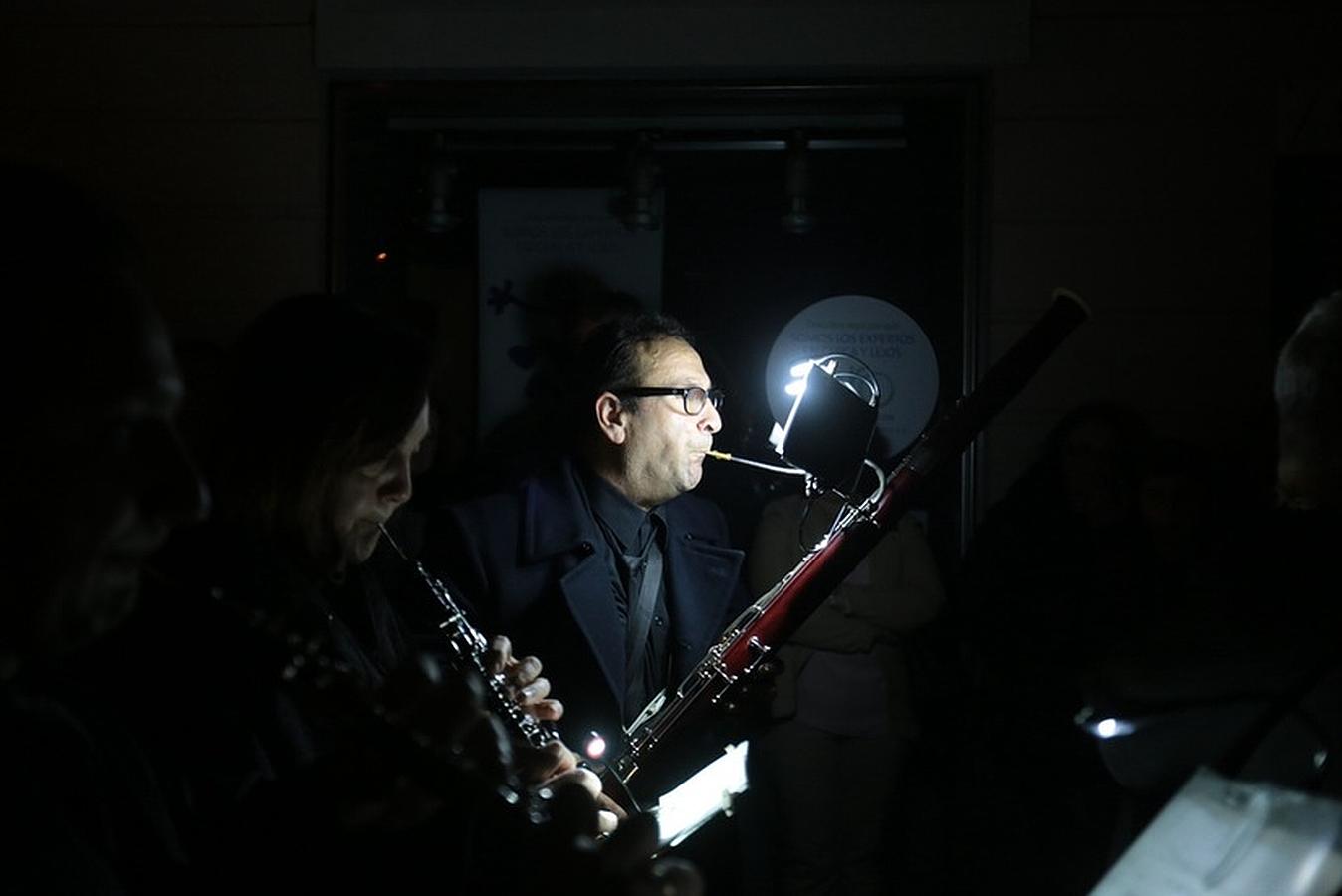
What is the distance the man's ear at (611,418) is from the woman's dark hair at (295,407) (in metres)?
1.45

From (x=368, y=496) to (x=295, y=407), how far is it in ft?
0.69

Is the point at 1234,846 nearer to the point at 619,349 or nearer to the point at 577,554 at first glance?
the point at 577,554

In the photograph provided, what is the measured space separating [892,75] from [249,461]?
3165mm

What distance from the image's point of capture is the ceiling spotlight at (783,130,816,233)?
453cm

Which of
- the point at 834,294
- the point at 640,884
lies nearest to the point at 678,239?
the point at 834,294

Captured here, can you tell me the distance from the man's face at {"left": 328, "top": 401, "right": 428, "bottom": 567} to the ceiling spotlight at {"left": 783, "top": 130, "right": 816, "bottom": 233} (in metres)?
2.60

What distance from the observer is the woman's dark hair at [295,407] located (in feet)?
6.13

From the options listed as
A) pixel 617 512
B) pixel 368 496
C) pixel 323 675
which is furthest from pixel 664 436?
pixel 323 675

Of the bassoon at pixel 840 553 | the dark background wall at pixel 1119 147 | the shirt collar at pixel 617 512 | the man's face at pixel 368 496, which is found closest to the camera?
the man's face at pixel 368 496

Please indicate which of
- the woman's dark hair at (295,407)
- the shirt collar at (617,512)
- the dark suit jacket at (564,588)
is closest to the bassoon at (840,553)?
the dark suit jacket at (564,588)

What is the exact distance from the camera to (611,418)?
3400 millimetres

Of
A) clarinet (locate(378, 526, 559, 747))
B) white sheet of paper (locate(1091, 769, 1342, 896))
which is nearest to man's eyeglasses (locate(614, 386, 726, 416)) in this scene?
clarinet (locate(378, 526, 559, 747))

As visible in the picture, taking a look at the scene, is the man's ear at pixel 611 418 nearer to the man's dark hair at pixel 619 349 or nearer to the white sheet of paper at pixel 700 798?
the man's dark hair at pixel 619 349

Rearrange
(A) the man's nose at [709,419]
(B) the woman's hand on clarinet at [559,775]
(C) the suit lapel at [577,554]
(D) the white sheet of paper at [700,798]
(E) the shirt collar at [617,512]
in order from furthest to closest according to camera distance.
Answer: (A) the man's nose at [709,419] < (E) the shirt collar at [617,512] < (C) the suit lapel at [577,554] < (D) the white sheet of paper at [700,798] < (B) the woman's hand on clarinet at [559,775]
